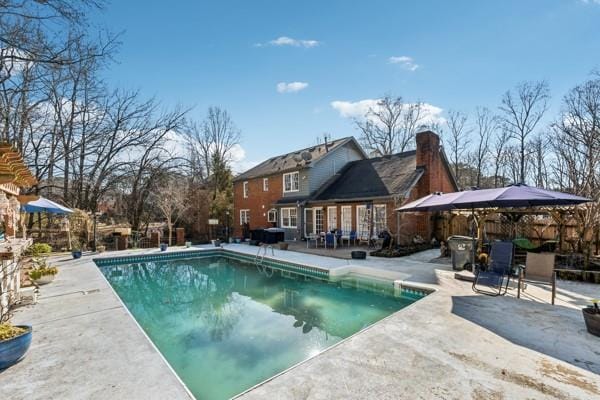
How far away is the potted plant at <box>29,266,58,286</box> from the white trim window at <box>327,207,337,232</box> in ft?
41.5

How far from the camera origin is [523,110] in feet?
74.6

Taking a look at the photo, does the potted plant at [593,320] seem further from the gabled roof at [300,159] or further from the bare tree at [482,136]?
the bare tree at [482,136]

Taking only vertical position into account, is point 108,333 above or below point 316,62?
below

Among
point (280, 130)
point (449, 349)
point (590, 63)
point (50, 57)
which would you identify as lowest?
point (449, 349)

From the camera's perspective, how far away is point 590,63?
15133 mm

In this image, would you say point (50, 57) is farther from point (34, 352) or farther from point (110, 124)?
point (110, 124)

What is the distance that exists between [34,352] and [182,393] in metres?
2.65

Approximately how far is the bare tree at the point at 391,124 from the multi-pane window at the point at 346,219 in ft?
47.9

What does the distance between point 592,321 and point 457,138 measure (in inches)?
1028

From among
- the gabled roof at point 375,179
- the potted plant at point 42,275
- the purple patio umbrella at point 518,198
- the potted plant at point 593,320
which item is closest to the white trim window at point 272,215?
the gabled roof at point 375,179

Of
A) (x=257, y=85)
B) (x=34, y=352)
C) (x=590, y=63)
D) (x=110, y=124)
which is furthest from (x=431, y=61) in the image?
(x=110, y=124)

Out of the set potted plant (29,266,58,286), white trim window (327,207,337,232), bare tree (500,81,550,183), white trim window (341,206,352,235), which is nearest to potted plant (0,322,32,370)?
potted plant (29,266,58,286)

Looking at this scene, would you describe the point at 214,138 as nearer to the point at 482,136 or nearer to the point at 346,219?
the point at 346,219

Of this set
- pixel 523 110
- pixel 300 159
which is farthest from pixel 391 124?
pixel 300 159
